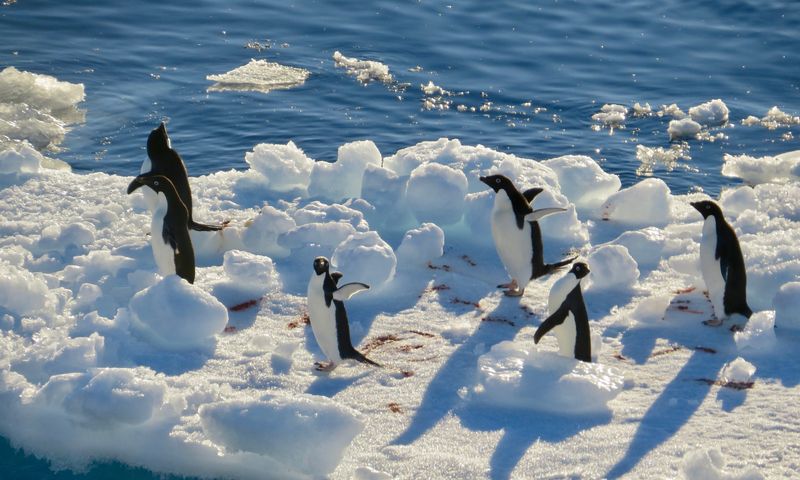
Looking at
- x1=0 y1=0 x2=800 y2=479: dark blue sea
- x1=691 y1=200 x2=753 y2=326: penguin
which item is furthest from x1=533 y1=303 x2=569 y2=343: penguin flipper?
x1=0 y1=0 x2=800 y2=479: dark blue sea

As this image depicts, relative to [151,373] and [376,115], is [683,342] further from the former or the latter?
[376,115]

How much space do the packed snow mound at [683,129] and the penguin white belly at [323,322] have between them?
6.81m

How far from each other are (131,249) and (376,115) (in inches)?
217

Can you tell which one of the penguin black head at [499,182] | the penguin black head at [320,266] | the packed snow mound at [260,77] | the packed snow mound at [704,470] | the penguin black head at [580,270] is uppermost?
the penguin black head at [499,182]

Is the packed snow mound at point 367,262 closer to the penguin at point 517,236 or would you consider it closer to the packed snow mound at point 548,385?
the penguin at point 517,236

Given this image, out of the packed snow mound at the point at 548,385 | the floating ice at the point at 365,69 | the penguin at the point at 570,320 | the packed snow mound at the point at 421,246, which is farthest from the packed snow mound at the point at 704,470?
the floating ice at the point at 365,69

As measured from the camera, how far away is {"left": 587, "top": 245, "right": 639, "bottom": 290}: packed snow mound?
7172 mm

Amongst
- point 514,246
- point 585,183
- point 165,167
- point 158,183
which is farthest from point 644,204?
point 158,183

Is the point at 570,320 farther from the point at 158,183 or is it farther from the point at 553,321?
the point at 158,183

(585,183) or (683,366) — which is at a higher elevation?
(585,183)

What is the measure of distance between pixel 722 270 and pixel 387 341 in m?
2.13

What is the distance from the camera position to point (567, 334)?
6.12 metres

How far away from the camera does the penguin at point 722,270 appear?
22.1 ft

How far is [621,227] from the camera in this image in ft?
27.7
